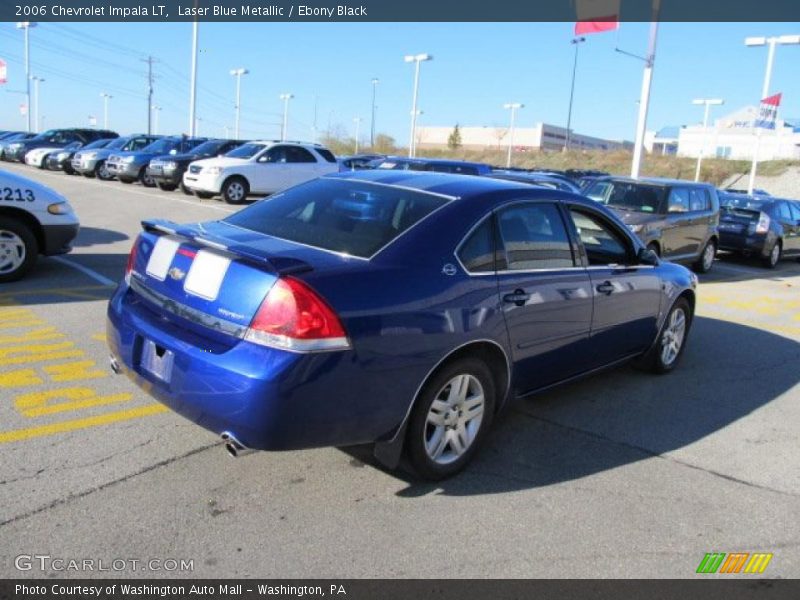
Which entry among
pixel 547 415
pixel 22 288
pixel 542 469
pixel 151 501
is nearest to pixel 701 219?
pixel 547 415

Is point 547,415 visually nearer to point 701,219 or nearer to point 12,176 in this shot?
point 12,176

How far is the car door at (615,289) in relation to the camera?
479 cm

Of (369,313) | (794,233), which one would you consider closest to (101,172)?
(794,233)

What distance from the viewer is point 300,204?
4.25 metres

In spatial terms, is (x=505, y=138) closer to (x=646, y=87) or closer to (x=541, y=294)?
(x=646, y=87)

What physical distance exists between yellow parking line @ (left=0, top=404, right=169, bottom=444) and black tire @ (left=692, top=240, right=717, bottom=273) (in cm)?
1142

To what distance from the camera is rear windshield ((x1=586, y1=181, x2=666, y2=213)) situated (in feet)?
38.9

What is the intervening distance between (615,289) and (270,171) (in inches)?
601

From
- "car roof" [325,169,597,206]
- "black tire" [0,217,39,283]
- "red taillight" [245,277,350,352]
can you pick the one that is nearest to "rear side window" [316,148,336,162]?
"black tire" [0,217,39,283]

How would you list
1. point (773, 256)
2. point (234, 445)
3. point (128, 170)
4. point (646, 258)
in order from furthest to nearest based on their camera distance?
point (128, 170) < point (773, 256) < point (646, 258) < point (234, 445)

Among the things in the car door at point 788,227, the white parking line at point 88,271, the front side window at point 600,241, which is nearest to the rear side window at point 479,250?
the front side window at point 600,241

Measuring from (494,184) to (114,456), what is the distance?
106 inches

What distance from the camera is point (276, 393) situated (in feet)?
9.70
